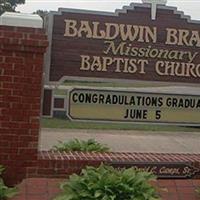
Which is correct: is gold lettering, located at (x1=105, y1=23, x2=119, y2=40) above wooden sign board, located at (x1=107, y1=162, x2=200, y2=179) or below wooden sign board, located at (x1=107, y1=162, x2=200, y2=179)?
above

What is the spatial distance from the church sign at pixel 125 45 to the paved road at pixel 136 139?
5960 millimetres

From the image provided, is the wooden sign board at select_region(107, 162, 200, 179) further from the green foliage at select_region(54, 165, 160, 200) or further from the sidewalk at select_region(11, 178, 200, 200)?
the green foliage at select_region(54, 165, 160, 200)

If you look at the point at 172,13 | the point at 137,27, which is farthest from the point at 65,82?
the point at 172,13

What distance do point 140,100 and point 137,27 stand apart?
989mm

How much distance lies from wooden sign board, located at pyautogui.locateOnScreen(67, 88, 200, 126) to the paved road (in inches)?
225

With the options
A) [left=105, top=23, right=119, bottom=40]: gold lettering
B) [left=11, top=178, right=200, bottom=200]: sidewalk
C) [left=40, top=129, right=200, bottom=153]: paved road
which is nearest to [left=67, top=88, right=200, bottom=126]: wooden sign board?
[left=105, top=23, right=119, bottom=40]: gold lettering

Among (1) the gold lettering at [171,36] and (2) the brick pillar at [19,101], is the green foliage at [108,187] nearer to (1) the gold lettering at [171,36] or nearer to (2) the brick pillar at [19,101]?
(2) the brick pillar at [19,101]

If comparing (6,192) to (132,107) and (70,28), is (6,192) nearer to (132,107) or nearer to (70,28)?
(132,107)

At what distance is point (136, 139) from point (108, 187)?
10.3m

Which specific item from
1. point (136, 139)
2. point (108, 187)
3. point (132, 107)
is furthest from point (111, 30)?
point (136, 139)

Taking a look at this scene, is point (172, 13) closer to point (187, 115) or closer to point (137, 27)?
point (137, 27)

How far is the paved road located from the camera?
47.1ft

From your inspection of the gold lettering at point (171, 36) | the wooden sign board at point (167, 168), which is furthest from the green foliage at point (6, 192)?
the gold lettering at point (171, 36)

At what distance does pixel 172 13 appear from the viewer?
7.75 m
